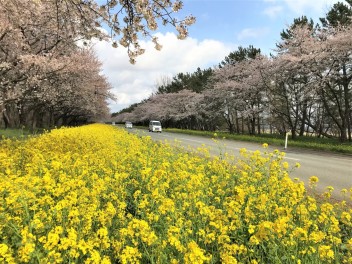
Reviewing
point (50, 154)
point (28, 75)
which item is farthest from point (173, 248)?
point (28, 75)

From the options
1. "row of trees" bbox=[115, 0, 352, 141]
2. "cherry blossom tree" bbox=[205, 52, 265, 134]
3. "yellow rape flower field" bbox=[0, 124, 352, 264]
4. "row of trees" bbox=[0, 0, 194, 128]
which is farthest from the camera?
"cherry blossom tree" bbox=[205, 52, 265, 134]

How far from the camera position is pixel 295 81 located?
31.9 meters

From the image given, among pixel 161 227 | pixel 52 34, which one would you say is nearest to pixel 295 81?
pixel 52 34

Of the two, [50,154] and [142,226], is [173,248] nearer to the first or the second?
[142,226]

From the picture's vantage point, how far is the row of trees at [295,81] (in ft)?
84.0

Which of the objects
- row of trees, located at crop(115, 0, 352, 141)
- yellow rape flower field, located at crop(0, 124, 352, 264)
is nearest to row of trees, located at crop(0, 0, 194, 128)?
yellow rape flower field, located at crop(0, 124, 352, 264)

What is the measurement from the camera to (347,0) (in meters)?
27.8

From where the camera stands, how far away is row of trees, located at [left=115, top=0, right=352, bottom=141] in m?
25.6

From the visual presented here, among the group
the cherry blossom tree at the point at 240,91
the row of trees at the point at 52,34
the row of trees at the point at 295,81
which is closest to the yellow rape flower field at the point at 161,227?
the row of trees at the point at 52,34

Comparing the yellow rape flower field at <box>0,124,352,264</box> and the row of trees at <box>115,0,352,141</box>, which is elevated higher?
the row of trees at <box>115,0,352,141</box>

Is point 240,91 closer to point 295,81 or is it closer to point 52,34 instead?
point 295,81

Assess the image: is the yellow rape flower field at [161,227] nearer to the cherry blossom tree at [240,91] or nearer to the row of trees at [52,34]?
the row of trees at [52,34]

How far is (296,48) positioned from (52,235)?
29.4m

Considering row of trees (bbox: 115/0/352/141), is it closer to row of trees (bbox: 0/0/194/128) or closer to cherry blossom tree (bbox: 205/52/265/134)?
cherry blossom tree (bbox: 205/52/265/134)
